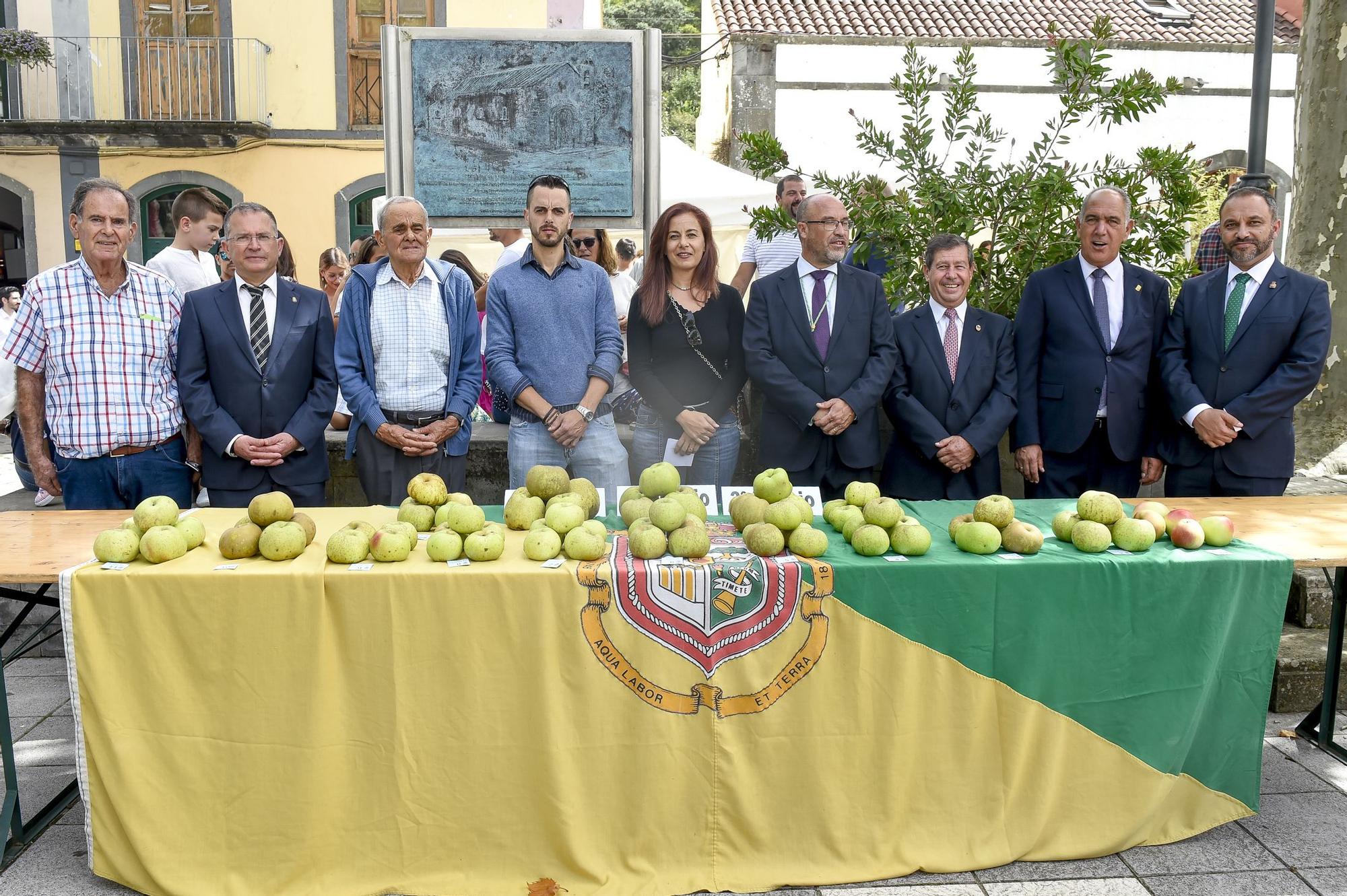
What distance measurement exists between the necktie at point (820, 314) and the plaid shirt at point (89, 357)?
2.76m

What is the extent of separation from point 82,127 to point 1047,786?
58.2ft

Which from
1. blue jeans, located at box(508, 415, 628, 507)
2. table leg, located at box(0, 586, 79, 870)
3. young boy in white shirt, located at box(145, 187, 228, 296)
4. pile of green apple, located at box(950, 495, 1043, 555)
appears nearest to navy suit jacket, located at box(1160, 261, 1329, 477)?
pile of green apple, located at box(950, 495, 1043, 555)

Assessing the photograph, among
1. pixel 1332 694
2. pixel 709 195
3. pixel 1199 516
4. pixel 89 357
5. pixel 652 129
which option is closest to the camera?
pixel 1199 516

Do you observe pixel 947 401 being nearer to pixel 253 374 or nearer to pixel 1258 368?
pixel 1258 368

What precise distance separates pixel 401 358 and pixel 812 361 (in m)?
1.77

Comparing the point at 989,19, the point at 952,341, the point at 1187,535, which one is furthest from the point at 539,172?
the point at 989,19

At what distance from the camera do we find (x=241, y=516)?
3814 mm

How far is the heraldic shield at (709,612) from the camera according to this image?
10.3 feet

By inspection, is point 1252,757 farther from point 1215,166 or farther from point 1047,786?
point 1215,166

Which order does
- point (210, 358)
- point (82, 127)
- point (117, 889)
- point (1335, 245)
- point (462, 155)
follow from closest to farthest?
point (117, 889) < point (210, 358) < point (462, 155) < point (1335, 245) < point (82, 127)

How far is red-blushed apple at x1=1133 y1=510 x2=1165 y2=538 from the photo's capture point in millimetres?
3535

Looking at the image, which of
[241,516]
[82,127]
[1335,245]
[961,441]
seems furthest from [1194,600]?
[82,127]

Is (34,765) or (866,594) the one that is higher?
(866,594)

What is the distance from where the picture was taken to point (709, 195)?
1135 cm
